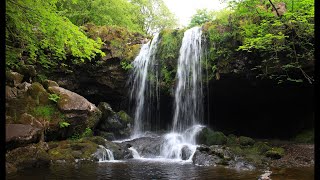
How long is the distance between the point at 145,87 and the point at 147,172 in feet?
32.2

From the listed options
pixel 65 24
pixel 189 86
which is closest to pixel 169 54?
pixel 189 86

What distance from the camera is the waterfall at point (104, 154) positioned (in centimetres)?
1188

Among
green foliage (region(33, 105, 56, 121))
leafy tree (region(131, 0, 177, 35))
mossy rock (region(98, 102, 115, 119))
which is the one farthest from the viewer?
leafy tree (region(131, 0, 177, 35))

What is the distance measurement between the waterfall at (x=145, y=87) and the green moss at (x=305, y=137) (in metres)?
8.56

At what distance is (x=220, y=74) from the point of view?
15648 mm

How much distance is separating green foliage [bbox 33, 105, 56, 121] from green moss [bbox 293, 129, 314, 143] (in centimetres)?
1288

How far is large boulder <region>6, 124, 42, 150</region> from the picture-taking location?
10252 mm

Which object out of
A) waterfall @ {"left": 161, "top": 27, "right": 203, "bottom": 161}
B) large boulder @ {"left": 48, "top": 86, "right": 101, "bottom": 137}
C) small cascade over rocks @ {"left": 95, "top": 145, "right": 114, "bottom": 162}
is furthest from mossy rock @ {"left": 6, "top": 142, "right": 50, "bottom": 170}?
waterfall @ {"left": 161, "top": 27, "right": 203, "bottom": 161}

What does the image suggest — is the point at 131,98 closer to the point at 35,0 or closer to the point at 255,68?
the point at 255,68

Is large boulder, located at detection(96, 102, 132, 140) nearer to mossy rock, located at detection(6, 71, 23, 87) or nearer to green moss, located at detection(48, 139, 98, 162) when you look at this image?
green moss, located at detection(48, 139, 98, 162)

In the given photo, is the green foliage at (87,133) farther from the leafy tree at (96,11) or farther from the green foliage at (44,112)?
the leafy tree at (96,11)

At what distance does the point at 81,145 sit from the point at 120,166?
2580 mm

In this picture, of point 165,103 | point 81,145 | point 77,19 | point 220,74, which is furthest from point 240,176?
point 77,19

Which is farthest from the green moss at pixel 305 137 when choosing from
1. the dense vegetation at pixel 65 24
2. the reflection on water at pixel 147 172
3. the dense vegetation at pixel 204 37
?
the dense vegetation at pixel 65 24
